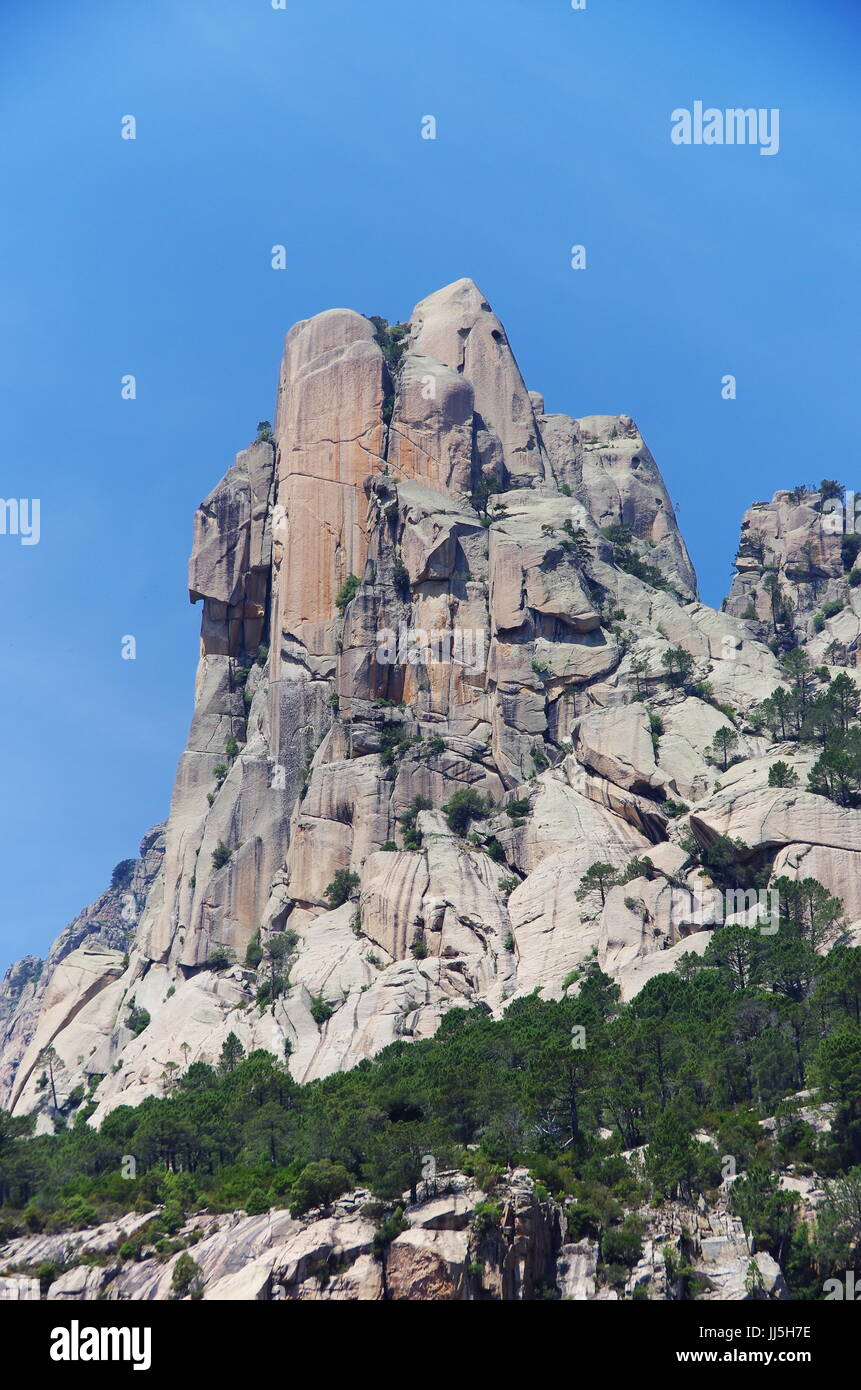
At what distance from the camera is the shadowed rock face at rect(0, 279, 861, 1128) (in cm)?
9606

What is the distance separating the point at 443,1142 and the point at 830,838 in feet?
114

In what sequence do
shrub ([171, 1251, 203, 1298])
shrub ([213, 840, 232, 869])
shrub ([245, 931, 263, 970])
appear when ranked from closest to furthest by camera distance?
shrub ([171, 1251, 203, 1298]) < shrub ([245, 931, 263, 970]) < shrub ([213, 840, 232, 869])

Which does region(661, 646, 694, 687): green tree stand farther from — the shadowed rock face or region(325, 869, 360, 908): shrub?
region(325, 869, 360, 908): shrub

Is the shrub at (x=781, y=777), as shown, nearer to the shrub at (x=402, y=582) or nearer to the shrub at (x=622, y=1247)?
the shrub at (x=402, y=582)

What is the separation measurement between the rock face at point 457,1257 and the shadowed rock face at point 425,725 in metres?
25.8

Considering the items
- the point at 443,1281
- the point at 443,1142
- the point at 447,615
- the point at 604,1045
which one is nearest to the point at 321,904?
the point at 447,615

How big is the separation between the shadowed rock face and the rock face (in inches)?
1016

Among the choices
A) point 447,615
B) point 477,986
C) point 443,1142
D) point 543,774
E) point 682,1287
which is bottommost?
point 682,1287

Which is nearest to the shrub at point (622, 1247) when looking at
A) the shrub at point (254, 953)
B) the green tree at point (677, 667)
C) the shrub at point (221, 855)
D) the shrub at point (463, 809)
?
the shrub at point (463, 809)

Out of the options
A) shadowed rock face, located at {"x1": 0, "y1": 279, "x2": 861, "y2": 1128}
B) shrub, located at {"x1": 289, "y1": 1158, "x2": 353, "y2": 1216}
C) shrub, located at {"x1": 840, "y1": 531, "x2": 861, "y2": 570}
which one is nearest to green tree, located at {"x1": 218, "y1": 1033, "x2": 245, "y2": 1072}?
shadowed rock face, located at {"x1": 0, "y1": 279, "x2": 861, "y2": 1128}

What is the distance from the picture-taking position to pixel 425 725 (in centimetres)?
11406

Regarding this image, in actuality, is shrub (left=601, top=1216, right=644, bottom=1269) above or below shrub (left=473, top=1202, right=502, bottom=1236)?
below
